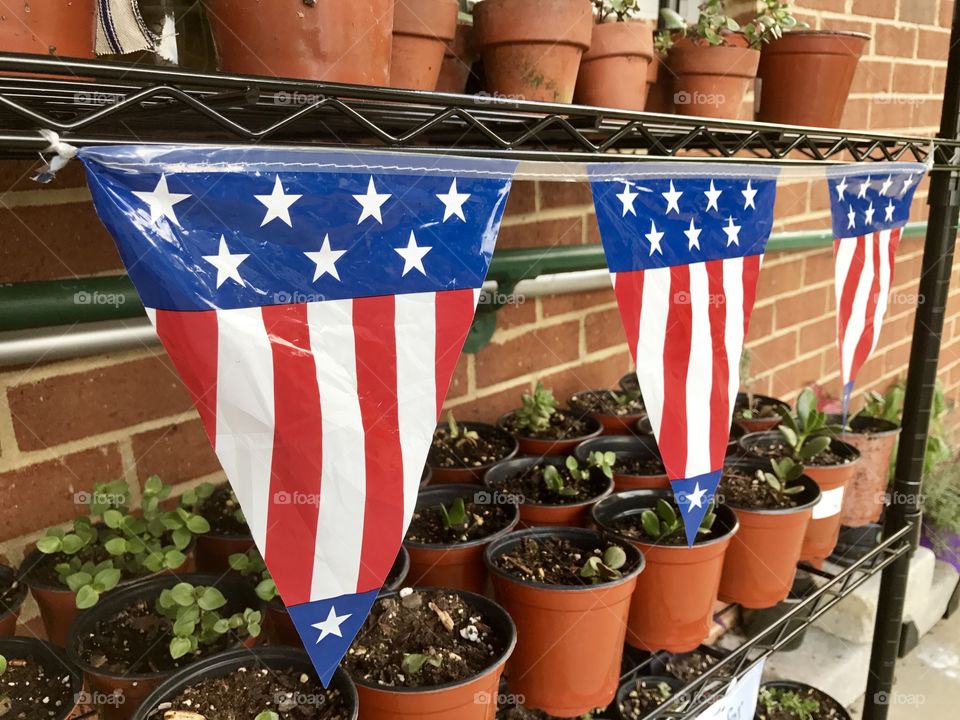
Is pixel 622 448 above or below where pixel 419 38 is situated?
below

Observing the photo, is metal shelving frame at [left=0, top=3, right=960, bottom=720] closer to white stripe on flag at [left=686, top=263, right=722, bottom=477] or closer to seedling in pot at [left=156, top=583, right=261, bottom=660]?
→ white stripe on flag at [left=686, top=263, right=722, bottom=477]

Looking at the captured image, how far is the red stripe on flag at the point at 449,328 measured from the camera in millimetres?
570

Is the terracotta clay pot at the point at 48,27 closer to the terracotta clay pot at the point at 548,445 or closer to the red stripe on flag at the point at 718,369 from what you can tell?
the red stripe on flag at the point at 718,369

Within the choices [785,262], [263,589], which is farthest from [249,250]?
[785,262]

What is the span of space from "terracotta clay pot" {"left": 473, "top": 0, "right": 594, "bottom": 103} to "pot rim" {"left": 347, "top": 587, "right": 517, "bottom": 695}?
1.97ft

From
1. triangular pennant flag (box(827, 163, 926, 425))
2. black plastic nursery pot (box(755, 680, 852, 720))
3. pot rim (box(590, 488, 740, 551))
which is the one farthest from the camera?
black plastic nursery pot (box(755, 680, 852, 720))

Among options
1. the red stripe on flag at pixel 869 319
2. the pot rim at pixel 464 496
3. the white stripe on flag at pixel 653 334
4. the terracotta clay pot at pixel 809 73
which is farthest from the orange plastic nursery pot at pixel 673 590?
the terracotta clay pot at pixel 809 73

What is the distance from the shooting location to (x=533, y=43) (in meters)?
0.87

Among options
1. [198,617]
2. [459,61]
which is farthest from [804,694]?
[459,61]

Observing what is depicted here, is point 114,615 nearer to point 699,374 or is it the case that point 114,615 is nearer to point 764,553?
point 699,374

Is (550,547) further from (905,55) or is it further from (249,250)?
(905,55)

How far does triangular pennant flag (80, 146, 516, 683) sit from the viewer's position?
1.49ft

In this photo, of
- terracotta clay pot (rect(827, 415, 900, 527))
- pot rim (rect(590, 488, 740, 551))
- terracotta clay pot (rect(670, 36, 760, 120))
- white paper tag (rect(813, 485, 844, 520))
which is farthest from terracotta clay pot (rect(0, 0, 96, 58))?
terracotta clay pot (rect(827, 415, 900, 527))

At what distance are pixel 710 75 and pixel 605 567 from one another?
31.2 inches
